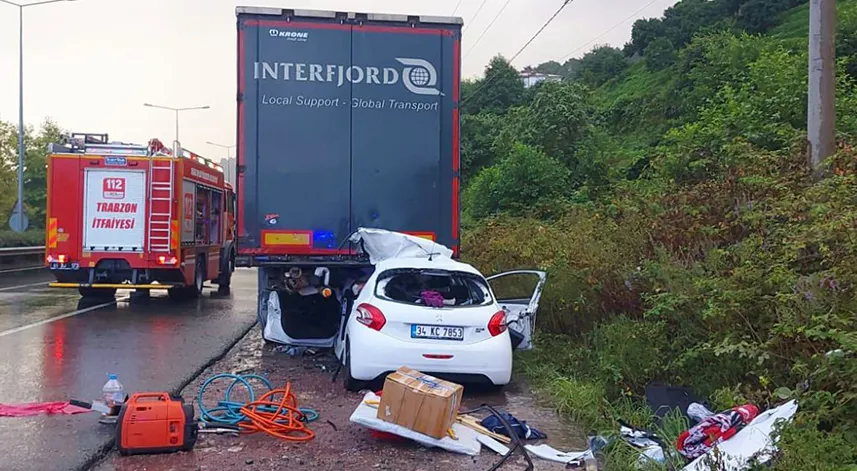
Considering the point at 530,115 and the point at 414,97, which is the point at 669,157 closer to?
the point at 414,97

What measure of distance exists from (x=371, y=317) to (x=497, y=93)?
4839cm

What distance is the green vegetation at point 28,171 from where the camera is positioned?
4200cm

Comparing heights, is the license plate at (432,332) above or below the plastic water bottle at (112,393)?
above

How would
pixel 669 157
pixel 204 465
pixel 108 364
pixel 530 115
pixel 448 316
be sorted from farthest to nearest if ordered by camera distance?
pixel 530 115 → pixel 669 157 → pixel 108 364 → pixel 448 316 → pixel 204 465

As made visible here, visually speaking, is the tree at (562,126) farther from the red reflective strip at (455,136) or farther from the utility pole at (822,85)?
the utility pole at (822,85)

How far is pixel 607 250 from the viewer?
10.4 m

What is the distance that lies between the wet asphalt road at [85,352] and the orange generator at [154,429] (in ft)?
0.90

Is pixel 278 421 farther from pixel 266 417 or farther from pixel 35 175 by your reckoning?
pixel 35 175

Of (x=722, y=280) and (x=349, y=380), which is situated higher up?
(x=722, y=280)

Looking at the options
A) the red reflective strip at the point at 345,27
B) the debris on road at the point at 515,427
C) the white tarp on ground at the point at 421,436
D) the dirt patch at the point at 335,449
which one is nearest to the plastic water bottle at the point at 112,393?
the dirt patch at the point at 335,449

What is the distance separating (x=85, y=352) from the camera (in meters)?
10.2

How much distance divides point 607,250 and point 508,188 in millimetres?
13464

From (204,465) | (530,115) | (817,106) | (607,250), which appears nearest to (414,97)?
(607,250)


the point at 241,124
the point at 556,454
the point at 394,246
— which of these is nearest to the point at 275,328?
the point at 394,246
